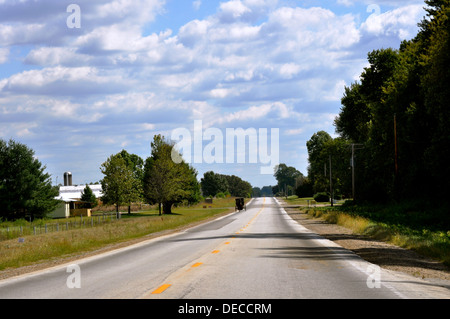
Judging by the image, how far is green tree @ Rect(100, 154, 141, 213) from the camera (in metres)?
85.2

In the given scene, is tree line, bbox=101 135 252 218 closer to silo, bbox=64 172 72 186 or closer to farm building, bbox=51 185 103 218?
farm building, bbox=51 185 103 218

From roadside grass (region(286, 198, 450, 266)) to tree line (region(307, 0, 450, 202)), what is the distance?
2381 millimetres

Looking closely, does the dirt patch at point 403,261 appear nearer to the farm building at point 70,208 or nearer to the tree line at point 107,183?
the tree line at point 107,183

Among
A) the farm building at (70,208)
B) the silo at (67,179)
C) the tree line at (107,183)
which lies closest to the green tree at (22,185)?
the tree line at (107,183)

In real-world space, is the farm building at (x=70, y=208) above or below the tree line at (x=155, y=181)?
below

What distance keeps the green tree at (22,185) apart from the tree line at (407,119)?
1662 inches

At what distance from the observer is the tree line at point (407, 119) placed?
127 ft

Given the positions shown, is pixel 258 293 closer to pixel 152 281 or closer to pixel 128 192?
pixel 152 281

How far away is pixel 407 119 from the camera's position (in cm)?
5053

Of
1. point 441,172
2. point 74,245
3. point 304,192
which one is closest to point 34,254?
point 74,245

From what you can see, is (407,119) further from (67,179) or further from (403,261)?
(67,179)

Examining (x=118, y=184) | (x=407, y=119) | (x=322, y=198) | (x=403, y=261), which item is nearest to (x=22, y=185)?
(x=118, y=184)

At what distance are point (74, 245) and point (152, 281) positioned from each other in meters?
15.6

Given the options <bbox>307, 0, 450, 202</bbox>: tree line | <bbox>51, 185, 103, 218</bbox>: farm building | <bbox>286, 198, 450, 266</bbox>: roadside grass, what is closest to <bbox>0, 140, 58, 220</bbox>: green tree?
<bbox>51, 185, 103, 218</bbox>: farm building
